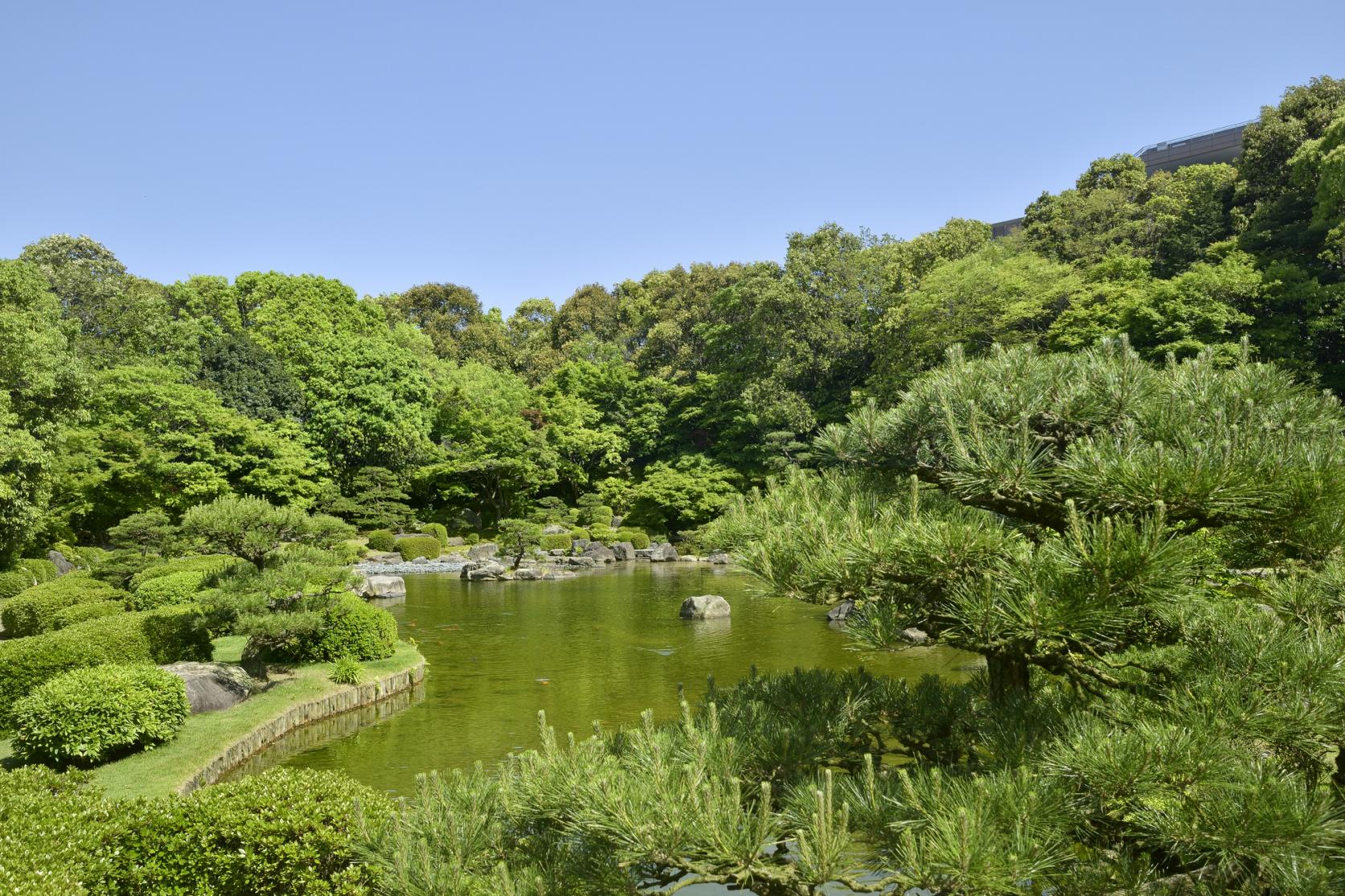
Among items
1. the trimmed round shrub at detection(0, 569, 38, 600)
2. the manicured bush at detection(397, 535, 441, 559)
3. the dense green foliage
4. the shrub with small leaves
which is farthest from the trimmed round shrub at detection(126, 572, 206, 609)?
the manicured bush at detection(397, 535, 441, 559)

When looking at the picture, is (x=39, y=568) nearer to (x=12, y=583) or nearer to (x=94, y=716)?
(x=12, y=583)

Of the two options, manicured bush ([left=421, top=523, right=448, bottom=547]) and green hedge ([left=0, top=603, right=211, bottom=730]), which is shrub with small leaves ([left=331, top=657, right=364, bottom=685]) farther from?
manicured bush ([left=421, top=523, right=448, bottom=547])

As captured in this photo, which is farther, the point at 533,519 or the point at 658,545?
the point at 533,519

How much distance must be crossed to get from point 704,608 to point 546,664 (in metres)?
4.96

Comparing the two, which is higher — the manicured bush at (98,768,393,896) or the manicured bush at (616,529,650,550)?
the manicured bush at (98,768,393,896)

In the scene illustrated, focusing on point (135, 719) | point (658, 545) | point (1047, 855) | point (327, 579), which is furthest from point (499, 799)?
point (658, 545)

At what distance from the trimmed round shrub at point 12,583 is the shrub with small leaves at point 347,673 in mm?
9462

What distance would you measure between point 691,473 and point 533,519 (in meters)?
6.84

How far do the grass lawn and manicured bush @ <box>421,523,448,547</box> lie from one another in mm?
18787

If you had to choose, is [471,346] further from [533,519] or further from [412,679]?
[412,679]

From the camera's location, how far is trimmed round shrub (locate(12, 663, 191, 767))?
23.5ft

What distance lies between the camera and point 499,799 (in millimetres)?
3293

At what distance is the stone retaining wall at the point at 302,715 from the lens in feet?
25.3

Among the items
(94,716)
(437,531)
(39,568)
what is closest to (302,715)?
(94,716)
